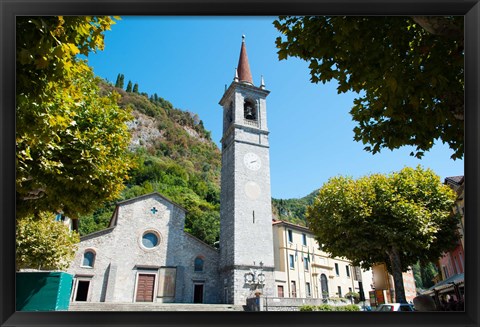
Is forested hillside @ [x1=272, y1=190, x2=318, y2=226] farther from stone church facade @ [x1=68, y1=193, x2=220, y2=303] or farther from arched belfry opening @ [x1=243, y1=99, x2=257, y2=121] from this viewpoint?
stone church facade @ [x1=68, y1=193, x2=220, y2=303]

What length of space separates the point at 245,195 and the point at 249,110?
8.04 meters

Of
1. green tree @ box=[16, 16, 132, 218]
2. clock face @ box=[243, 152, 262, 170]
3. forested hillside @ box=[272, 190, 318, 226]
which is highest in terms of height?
forested hillside @ box=[272, 190, 318, 226]

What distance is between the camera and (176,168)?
130ft

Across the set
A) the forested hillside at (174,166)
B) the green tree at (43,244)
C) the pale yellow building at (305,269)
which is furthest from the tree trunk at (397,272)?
the forested hillside at (174,166)

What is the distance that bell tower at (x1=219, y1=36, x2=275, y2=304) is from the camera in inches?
912

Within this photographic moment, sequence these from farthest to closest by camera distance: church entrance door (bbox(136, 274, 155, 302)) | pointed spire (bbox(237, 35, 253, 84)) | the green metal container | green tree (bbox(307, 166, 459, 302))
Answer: pointed spire (bbox(237, 35, 253, 84)) < church entrance door (bbox(136, 274, 155, 302)) < green tree (bbox(307, 166, 459, 302)) < the green metal container

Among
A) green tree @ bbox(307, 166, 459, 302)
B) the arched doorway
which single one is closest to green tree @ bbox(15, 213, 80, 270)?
green tree @ bbox(307, 166, 459, 302)

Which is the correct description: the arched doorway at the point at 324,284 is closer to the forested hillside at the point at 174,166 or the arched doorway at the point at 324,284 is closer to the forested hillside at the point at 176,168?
the forested hillside at the point at 176,168

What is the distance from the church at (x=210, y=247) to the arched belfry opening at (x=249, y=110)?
0.29 feet

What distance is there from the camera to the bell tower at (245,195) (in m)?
23.2

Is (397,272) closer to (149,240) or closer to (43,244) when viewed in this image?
(43,244)

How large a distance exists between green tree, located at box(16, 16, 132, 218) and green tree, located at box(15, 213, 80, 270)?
7.46 m

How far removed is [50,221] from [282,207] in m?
42.8
